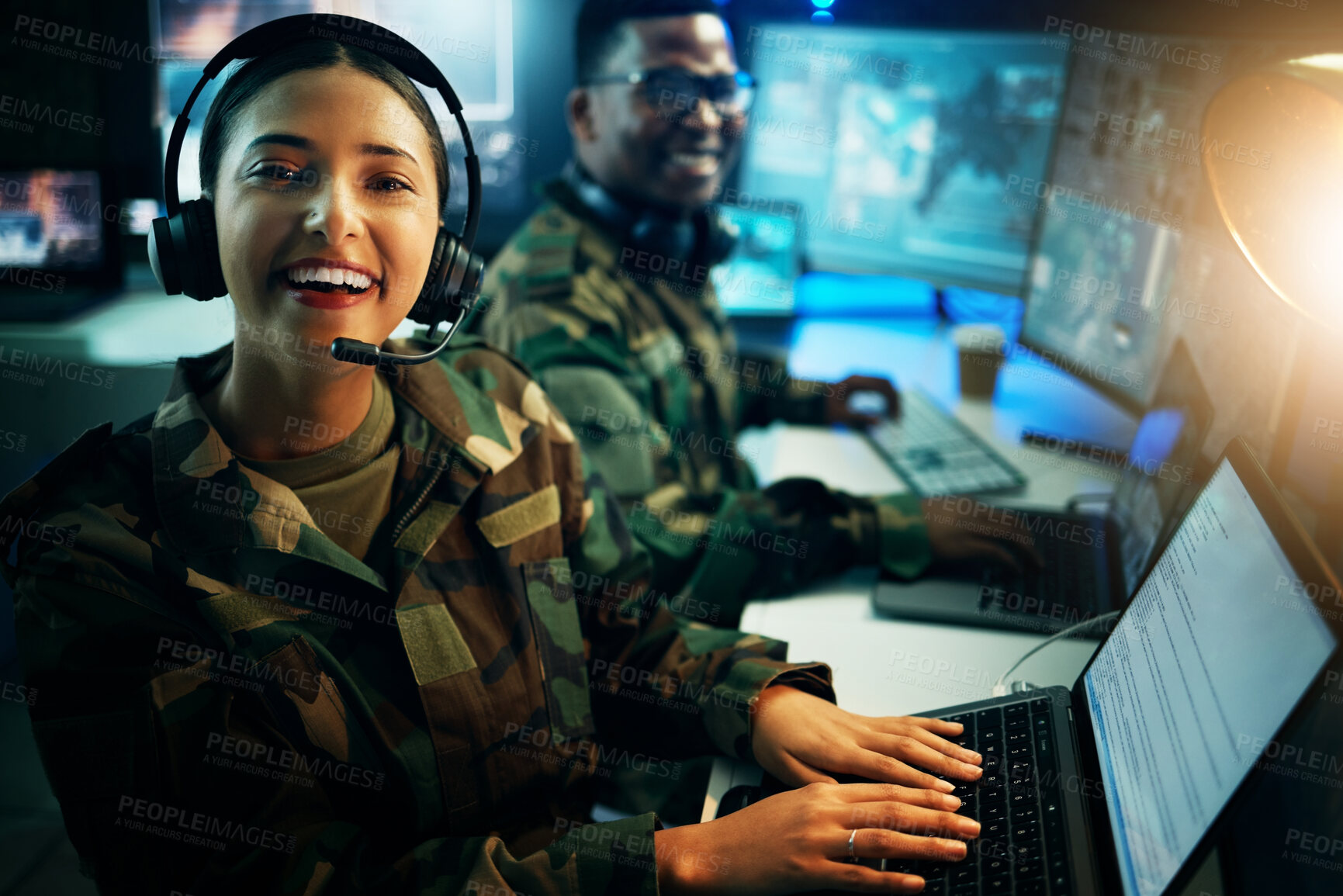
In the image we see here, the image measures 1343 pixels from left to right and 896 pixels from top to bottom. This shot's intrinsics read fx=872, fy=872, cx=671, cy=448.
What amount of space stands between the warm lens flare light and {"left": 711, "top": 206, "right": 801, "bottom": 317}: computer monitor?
1.19 meters

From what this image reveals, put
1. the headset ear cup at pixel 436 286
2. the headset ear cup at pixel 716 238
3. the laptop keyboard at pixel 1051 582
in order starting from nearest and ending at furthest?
1. the headset ear cup at pixel 436 286
2. the laptop keyboard at pixel 1051 582
3. the headset ear cup at pixel 716 238

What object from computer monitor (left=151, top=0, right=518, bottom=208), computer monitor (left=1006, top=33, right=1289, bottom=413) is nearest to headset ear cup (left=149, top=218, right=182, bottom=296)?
computer monitor (left=151, top=0, right=518, bottom=208)

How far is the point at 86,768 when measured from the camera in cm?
60

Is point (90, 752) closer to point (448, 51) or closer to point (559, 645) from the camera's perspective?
point (559, 645)

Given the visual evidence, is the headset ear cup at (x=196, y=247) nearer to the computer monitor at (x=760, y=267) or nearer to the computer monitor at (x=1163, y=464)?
the computer monitor at (x=1163, y=464)

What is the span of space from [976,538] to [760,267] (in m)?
1.09

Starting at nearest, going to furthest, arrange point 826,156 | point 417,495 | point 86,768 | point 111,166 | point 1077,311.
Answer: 1. point 86,768
2. point 417,495
3. point 1077,311
4. point 111,166
5. point 826,156

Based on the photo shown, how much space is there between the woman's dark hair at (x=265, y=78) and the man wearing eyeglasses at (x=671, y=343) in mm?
509

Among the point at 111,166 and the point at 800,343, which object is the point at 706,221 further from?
the point at 111,166

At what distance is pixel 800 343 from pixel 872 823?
141 cm

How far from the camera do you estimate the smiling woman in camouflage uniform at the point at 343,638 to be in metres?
0.62

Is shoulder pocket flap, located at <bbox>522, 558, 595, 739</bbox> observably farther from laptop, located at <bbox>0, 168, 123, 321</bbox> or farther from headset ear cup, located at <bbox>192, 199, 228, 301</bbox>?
laptop, located at <bbox>0, 168, 123, 321</bbox>

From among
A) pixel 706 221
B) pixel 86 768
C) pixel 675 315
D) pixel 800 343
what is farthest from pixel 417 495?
pixel 800 343

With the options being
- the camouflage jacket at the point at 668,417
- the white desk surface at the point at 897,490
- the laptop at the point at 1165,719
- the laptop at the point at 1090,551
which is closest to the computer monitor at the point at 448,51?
the camouflage jacket at the point at 668,417
